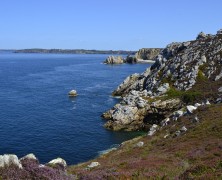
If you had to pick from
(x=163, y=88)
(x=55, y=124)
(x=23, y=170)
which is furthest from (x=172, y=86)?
(x=23, y=170)

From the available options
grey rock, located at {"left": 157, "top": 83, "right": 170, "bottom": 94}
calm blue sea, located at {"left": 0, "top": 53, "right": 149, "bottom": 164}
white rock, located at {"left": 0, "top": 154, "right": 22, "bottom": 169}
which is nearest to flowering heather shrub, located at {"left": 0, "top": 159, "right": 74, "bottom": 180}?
white rock, located at {"left": 0, "top": 154, "right": 22, "bottom": 169}

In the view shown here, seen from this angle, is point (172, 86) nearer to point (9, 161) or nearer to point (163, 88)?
point (163, 88)

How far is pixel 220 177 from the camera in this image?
1552 centimetres

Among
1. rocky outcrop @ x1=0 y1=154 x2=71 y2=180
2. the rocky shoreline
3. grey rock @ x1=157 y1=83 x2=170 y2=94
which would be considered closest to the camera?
rocky outcrop @ x1=0 y1=154 x2=71 y2=180

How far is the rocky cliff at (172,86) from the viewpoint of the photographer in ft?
247

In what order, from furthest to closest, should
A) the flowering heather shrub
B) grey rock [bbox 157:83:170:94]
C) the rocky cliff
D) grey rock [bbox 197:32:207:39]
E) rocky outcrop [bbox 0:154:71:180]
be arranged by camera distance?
grey rock [bbox 197:32:207:39]
grey rock [bbox 157:83:170:94]
the rocky cliff
rocky outcrop [bbox 0:154:71:180]
the flowering heather shrub

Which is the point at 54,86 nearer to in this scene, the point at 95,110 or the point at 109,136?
the point at 95,110

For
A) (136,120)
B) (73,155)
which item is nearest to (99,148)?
(73,155)

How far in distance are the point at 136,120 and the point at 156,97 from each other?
1019 cm

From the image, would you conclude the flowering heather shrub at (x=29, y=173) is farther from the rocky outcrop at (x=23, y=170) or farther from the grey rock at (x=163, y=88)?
the grey rock at (x=163, y=88)

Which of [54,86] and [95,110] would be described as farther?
[54,86]

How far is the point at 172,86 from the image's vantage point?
9031 centimetres

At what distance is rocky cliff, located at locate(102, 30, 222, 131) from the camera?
75312 millimetres

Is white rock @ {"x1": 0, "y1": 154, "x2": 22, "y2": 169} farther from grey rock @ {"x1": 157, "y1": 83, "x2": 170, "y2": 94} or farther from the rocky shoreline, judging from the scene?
grey rock @ {"x1": 157, "y1": 83, "x2": 170, "y2": 94}
